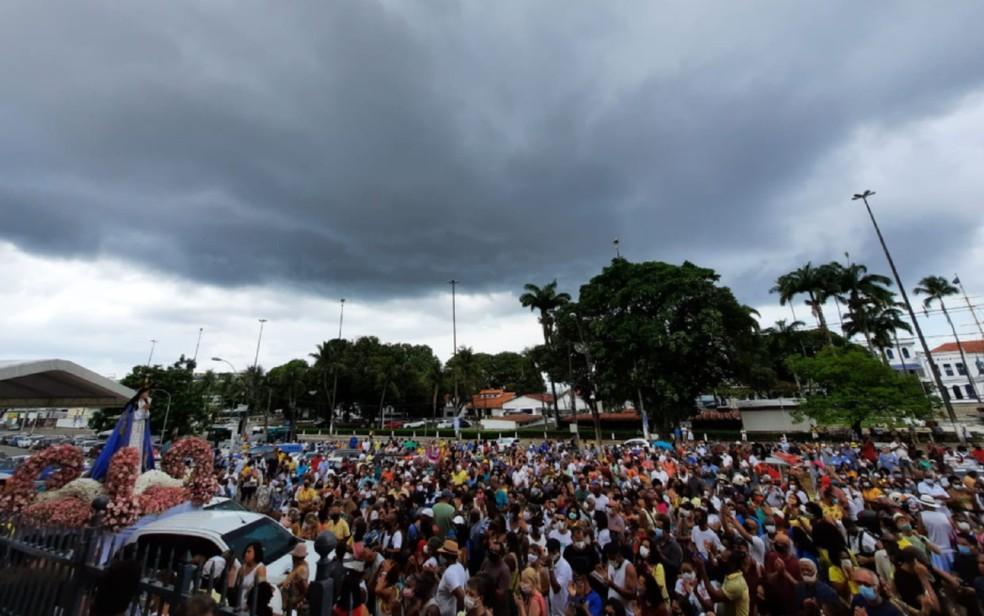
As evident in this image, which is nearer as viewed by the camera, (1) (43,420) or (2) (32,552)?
(2) (32,552)

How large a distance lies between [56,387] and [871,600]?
1397 cm

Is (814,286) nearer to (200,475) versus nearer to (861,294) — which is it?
(861,294)

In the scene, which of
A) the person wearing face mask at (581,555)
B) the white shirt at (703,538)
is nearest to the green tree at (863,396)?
the white shirt at (703,538)

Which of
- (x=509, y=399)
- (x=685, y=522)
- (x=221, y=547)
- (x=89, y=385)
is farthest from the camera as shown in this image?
(x=509, y=399)

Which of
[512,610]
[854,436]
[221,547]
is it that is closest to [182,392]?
[221,547]

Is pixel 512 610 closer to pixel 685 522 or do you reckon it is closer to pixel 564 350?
pixel 685 522

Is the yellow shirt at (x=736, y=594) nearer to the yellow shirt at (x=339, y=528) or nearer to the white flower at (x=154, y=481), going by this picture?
the yellow shirt at (x=339, y=528)

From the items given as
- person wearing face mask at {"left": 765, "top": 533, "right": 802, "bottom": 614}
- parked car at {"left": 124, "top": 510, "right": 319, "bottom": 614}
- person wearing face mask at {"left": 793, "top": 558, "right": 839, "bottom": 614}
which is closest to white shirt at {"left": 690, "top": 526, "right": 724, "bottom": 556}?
person wearing face mask at {"left": 765, "top": 533, "right": 802, "bottom": 614}

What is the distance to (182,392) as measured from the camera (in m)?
35.0

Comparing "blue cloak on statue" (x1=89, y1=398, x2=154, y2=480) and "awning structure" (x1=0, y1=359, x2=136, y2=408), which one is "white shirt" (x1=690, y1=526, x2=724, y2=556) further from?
"blue cloak on statue" (x1=89, y1=398, x2=154, y2=480)

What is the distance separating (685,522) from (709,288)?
26519mm

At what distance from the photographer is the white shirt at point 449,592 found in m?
4.66

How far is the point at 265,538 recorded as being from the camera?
6.21 metres

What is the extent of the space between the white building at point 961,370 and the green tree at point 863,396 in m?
56.4
